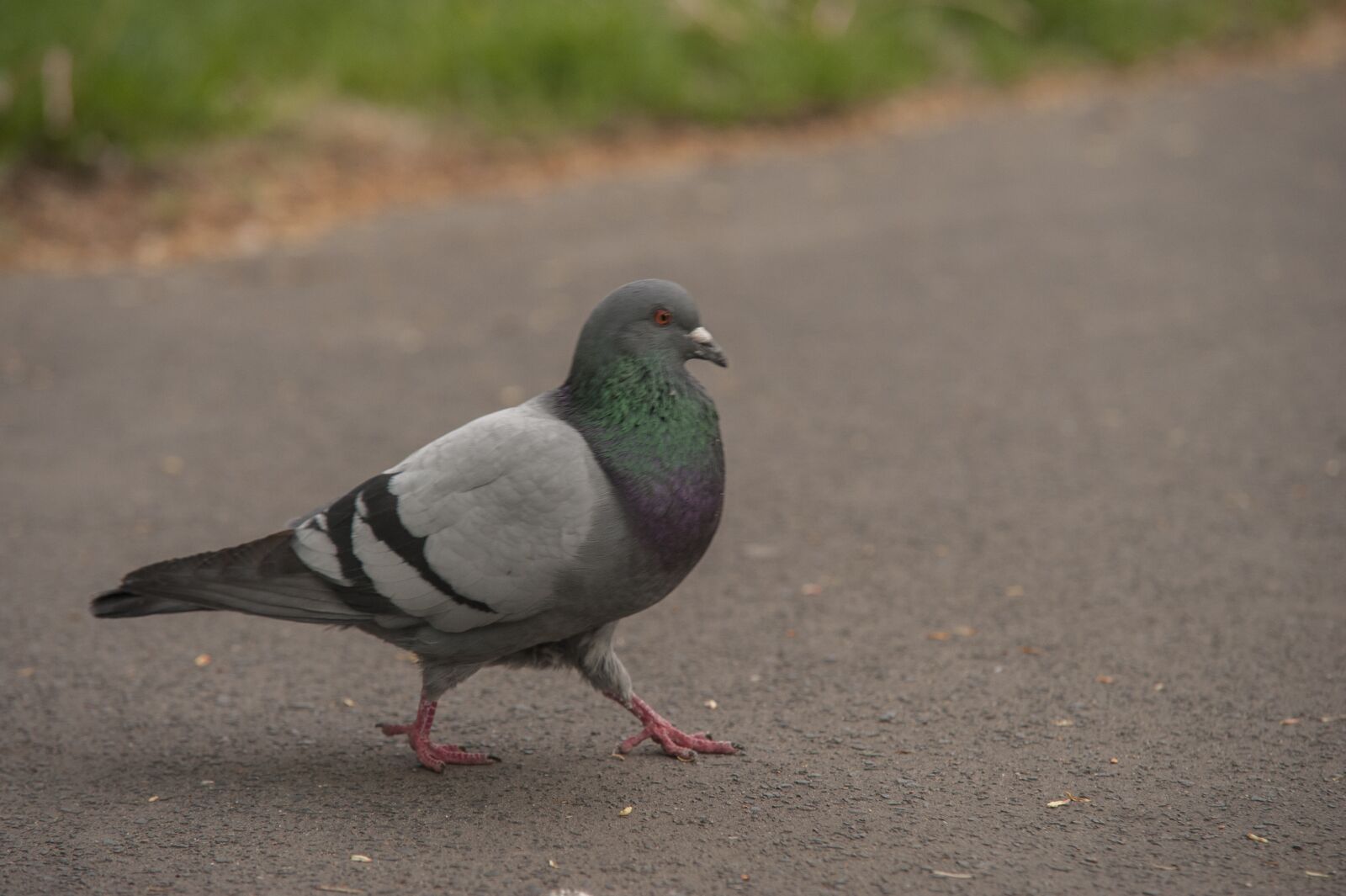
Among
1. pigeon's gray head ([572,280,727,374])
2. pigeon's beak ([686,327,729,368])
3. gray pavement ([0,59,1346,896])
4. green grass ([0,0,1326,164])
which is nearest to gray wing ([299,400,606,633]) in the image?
pigeon's gray head ([572,280,727,374])

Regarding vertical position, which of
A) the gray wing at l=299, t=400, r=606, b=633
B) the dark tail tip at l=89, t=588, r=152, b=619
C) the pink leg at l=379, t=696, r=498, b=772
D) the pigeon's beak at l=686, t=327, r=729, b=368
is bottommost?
the pink leg at l=379, t=696, r=498, b=772

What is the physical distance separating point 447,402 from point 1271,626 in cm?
335

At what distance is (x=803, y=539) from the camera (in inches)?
196

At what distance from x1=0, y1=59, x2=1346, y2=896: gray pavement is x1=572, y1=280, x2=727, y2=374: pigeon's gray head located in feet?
3.35

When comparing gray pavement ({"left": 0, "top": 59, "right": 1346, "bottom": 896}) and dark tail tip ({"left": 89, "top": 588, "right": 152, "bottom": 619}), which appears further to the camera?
dark tail tip ({"left": 89, "top": 588, "right": 152, "bottom": 619})

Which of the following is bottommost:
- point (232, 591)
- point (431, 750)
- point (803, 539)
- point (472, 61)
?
point (431, 750)

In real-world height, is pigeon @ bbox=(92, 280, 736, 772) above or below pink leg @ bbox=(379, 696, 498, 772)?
above

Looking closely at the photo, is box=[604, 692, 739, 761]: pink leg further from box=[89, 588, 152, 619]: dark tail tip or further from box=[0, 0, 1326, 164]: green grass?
box=[0, 0, 1326, 164]: green grass

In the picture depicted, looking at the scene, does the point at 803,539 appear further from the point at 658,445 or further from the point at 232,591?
the point at 232,591

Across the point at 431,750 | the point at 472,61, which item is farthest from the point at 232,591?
the point at 472,61

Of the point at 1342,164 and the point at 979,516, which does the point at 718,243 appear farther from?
the point at 1342,164

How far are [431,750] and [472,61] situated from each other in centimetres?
682

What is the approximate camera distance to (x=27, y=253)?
7477mm

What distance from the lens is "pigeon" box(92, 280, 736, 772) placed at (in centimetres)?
333
